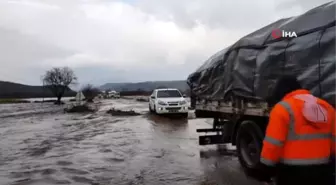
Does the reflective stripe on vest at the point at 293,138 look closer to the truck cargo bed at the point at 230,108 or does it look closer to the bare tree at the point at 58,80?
the truck cargo bed at the point at 230,108

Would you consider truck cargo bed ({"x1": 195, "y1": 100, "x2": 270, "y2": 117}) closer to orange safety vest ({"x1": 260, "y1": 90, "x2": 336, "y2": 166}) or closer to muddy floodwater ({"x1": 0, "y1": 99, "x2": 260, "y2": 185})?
muddy floodwater ({"x1": 0, "y1": 99, "x2": 260, "y2": 185})

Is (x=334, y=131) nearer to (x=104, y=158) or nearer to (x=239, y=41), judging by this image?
(x=239, y=41)

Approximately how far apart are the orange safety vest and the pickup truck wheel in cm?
337

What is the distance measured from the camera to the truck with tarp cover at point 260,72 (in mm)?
5402

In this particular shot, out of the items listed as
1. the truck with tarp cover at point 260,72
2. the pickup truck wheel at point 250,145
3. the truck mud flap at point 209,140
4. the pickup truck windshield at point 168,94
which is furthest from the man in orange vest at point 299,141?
the pickup truck windshield at point 168,94

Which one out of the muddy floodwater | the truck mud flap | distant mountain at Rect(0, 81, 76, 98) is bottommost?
the muddy floodwater

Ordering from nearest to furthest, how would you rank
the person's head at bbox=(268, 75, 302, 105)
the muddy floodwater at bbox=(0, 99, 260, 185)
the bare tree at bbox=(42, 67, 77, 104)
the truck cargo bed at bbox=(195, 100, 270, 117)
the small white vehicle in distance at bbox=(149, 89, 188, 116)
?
the person's head at bbox=(268, 75, 302, 105)
the truck cargo bed at bbox=(195, 100, 270, 117)
the muddy floodwater at bbox=(0, 99, 260, 185)
the small white vehicle in distance at bbox=(149, 89, 188, 116)
the bare tree at bbox=(42, 67, 77, 104)

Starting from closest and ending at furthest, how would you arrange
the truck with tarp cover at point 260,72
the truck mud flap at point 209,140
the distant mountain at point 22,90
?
the truck with tarp cover at point 260,72
the truck mud flap at point 209,140
the distant mountain at point 22,90

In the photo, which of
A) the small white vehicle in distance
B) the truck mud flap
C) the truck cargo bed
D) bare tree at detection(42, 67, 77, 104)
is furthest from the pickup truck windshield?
bare tree at detection(42, 67, 77, 104)

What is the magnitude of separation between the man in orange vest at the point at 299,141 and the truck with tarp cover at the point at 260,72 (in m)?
1.95

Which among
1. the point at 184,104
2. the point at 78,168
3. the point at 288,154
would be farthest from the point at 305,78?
the point at 184,104

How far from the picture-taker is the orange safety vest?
3166 mm

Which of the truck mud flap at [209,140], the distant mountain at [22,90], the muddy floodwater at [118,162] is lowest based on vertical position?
the muddy floodwater at [118,162]

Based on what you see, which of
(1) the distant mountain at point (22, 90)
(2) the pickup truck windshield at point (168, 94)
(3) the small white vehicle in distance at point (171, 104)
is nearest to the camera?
Answer: (3) the small white vehicle in distance at point (171, 104)
